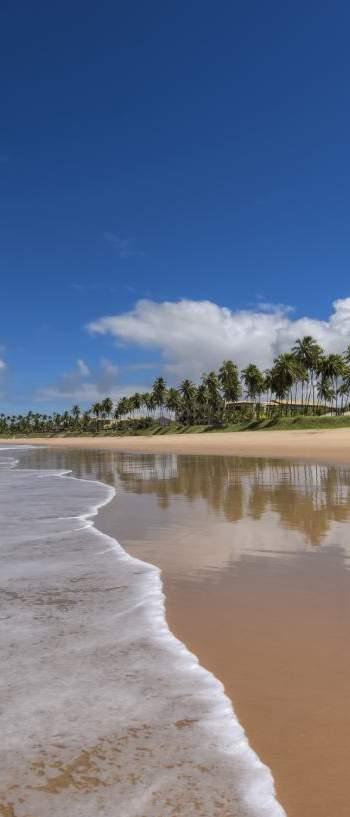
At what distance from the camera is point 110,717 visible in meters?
4.00

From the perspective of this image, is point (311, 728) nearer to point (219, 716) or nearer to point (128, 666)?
point (219, 716)

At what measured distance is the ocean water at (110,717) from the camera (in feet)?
10.3

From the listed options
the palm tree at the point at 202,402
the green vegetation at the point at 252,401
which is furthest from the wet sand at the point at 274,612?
the palm tree at the point at 202,402

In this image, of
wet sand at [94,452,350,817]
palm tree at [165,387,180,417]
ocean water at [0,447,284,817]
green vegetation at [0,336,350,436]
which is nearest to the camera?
ocean water at [0,447,284,817]

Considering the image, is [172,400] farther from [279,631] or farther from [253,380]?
[279,631]

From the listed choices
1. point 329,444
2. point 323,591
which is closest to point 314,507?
point 323,591

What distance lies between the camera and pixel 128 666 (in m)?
4.88

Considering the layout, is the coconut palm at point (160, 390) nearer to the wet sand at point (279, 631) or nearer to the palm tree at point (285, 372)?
the palm tree at point (285, 372)

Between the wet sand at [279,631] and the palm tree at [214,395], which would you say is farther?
A: the palm tree at [214,395]

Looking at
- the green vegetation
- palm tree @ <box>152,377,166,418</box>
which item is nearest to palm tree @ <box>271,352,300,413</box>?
the green vegetation

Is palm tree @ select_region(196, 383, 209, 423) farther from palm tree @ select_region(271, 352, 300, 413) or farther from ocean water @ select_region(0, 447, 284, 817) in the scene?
ocean water @ select_region(0, 447, 284, 817)

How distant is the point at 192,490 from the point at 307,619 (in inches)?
531

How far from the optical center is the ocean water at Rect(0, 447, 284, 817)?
10.3 ft

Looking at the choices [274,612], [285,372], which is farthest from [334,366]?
[274,612]
